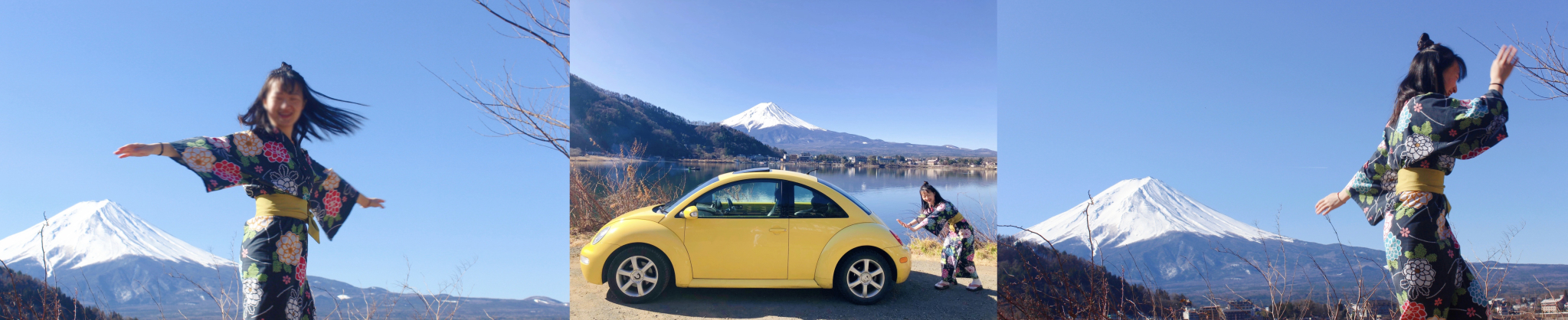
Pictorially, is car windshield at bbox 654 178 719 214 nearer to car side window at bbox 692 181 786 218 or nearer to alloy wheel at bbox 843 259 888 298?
car side window at bbox 692 181 786 218

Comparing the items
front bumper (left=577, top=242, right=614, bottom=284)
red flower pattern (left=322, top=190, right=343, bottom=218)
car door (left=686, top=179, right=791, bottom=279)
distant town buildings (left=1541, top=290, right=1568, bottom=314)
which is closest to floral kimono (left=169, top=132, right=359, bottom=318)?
red flower pattern (left=322, top=190, right=343, bottom=218)

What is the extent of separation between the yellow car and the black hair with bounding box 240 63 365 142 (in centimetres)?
160

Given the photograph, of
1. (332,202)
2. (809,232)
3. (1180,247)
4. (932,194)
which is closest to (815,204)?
(809,232)

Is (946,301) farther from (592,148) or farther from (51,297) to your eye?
(51,297)

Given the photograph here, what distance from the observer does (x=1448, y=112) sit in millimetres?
2436

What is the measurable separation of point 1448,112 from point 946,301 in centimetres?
284

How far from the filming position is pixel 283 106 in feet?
8.34

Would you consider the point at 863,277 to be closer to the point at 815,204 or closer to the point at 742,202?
the point at 815,204

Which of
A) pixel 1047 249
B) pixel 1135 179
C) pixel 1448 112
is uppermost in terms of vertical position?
pixel 1448 112

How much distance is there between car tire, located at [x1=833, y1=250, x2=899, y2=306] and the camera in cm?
374

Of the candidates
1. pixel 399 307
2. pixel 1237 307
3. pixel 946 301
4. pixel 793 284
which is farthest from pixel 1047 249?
pixel 399 307

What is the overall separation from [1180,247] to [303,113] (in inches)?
326

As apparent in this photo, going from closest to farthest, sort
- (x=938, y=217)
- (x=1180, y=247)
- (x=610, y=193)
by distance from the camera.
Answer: (x=938, y=217) → (x=1180, y=247) → (x=610, y=193)

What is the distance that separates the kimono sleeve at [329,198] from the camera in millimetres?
2721
